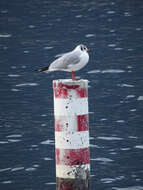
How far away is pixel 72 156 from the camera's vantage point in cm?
787

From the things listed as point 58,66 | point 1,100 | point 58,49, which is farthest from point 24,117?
point 58,49

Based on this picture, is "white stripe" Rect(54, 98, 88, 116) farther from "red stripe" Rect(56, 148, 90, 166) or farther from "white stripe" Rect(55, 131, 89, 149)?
"red stripe" Rect(56, 148, 90, 166)

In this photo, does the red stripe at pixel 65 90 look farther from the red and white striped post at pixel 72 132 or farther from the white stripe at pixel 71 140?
the white stripe at pixel 71 140

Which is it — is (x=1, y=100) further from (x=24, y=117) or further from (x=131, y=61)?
(x=131, y=61)

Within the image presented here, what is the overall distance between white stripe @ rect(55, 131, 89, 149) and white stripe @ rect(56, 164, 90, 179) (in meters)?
0.21

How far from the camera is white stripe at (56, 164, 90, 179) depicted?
25.8 feet

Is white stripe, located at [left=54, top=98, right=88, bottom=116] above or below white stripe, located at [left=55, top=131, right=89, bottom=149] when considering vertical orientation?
above

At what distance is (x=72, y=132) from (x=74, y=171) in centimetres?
42

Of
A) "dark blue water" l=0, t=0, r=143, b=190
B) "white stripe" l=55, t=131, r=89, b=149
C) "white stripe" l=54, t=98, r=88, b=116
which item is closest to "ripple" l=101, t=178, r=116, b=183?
"dark blue water" l=0, t=0, r=143, b=190

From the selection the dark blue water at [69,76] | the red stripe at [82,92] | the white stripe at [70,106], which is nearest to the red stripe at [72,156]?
the white stripe at [70,106]

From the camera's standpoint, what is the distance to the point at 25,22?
33.9 meters

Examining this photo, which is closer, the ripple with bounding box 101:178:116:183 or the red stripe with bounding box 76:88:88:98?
the red stripe with bounding box 76:88:88:98

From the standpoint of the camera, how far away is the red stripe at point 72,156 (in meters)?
7.87

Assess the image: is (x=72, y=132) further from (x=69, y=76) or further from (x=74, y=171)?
(x=69, y=76)
